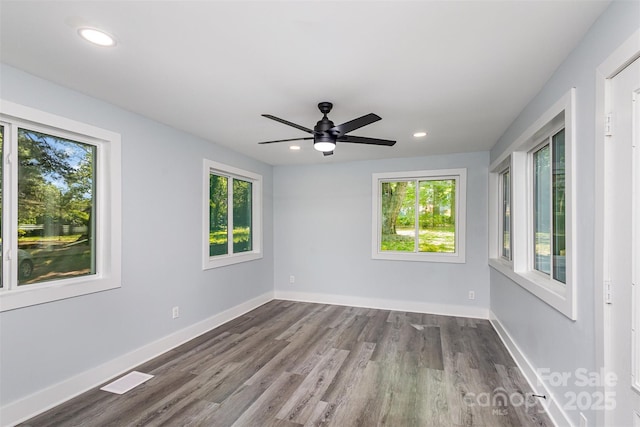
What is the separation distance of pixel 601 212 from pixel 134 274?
364 cm

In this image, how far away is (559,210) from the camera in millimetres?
2412

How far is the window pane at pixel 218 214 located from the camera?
14.1ft

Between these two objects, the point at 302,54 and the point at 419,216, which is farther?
the point at 419,216

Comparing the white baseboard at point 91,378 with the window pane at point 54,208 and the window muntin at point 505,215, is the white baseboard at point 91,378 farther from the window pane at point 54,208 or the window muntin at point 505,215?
the window muntin at point 505,215

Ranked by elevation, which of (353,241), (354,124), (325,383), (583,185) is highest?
(354,124)

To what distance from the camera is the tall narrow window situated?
7.89 feet

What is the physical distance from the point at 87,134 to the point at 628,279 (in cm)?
376

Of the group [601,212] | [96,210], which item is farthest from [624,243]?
[96,210]

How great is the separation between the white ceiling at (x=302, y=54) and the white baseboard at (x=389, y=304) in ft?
9.56

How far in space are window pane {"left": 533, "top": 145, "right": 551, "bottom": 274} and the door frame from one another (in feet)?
3.74

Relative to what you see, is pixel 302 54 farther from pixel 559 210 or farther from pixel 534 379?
pixel 534 379

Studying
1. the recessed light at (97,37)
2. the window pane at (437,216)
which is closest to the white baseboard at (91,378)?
the recessed light at (97,37)

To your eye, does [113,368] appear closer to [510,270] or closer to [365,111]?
[365,111]

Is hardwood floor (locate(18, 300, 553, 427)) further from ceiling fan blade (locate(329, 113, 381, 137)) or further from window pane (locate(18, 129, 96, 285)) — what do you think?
ceiling fan blade (locate(329, 113, 381, 137))
